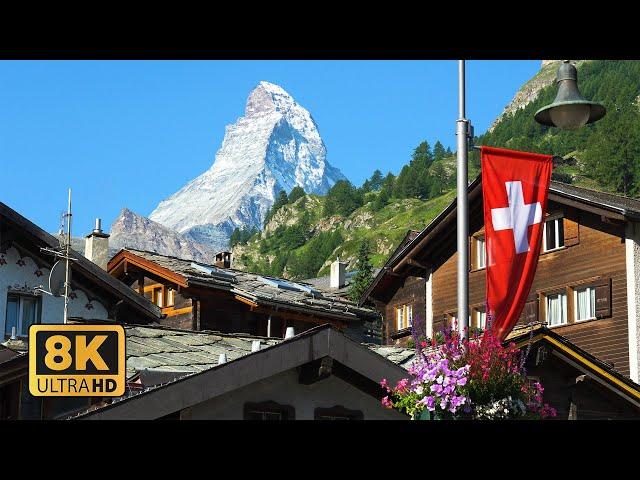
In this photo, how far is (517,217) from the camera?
12.1 metres

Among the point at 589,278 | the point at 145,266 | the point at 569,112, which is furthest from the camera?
the point at 145,266

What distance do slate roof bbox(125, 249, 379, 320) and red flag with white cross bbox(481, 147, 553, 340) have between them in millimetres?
25060

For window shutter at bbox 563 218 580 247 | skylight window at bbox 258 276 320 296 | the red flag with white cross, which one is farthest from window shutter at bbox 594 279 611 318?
the red flag with white cross

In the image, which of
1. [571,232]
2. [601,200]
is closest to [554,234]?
[571,232]

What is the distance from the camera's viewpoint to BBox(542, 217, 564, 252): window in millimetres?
39250

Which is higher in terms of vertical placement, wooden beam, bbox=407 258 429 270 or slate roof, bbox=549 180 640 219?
slate roof, bbox=549 180 640 219

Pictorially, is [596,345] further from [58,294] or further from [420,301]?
[58,294]

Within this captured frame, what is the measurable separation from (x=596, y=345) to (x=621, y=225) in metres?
3.70

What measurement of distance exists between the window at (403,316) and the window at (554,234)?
298 inches

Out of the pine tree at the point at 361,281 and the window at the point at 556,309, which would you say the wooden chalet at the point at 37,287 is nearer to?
the window at the point at 556,309

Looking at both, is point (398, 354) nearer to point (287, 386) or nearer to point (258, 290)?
point (287, 386)

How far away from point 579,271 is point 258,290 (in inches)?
395

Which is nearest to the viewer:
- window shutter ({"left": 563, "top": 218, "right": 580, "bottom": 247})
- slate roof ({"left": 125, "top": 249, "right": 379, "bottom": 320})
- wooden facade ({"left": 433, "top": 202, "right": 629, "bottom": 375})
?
wooden facade ({"left": 433, "top": 202, "right": 629, "bottom": 375})

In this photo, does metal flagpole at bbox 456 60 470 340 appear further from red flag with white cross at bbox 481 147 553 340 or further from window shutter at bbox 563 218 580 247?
window shutter at bbox 563 218 580 247
